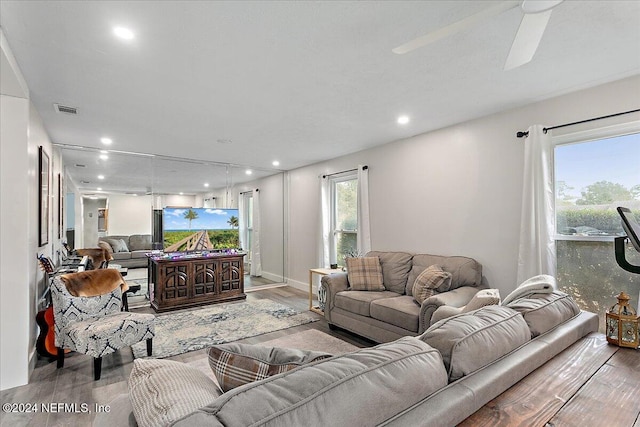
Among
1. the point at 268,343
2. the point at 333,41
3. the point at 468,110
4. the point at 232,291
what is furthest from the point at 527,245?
the point at 232,291

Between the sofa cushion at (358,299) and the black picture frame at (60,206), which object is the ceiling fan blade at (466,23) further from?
the black picture frame at (60,206)

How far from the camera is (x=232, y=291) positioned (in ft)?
19.0

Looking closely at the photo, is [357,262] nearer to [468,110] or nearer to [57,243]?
[468,110]

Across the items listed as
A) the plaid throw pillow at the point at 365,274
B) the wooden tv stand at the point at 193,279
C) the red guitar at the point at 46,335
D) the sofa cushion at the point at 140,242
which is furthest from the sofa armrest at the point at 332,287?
the sofa cushion at the point at 140,242

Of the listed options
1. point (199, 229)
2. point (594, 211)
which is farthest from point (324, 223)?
point (594, 211)

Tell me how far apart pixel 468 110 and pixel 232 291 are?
15.3 ft

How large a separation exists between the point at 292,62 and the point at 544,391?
7.78 ft

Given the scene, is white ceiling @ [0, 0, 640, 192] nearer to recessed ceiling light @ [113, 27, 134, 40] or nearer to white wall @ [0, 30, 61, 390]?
recessed ceiling light @ [113, 27, 134, 40]

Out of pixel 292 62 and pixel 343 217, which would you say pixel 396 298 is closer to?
pixel 343 217

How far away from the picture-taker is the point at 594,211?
289 centimetres

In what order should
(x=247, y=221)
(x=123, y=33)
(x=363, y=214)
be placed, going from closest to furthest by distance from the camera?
1. (x=123, y=33)
2. (x=363, y=214)
3. (x=247, y=221)

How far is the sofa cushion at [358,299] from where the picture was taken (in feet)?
11.9

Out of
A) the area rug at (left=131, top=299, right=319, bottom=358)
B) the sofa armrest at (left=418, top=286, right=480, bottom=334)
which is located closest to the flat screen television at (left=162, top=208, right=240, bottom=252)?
the area rug at (left=131, top=299, right=319, bottom=358)

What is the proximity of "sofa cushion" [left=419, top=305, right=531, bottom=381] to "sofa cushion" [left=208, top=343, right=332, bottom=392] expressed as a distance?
1.30 ft
